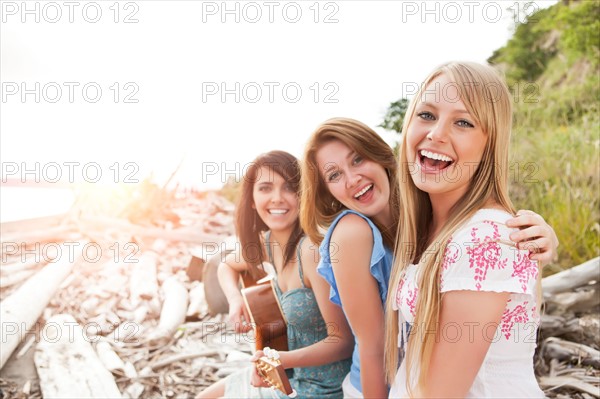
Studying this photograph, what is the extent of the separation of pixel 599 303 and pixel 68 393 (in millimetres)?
3375

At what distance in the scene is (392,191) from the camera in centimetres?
225

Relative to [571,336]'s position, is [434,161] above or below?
above

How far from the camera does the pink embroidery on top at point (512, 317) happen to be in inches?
62.2

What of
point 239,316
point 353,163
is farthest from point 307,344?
point 353,163

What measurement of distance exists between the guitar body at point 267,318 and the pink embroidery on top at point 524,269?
1248 mm

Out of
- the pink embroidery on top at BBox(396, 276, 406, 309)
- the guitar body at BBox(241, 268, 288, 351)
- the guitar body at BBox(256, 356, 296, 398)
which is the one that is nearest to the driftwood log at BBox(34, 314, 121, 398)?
the guitar body at BBox(241, 268, 288, 351)

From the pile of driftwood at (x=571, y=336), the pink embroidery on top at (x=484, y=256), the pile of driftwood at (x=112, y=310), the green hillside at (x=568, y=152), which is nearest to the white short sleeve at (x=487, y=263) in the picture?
the pink embroidery on top at (x=484, y=256)

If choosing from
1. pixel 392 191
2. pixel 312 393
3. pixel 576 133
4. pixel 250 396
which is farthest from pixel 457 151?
pixel 576 133

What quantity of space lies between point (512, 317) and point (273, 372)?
1033 millimetres

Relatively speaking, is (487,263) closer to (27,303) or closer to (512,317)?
(512,317)

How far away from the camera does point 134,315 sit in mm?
5066

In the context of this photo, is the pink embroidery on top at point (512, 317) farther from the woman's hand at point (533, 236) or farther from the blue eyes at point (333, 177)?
the blue eyes at point (333, 177)

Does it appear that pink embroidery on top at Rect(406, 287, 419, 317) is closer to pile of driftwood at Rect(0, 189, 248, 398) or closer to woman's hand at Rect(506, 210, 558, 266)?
woman's hand at Rect(506, 210, 558, 266)

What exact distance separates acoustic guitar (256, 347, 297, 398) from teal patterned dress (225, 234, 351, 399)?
0.42 feet
